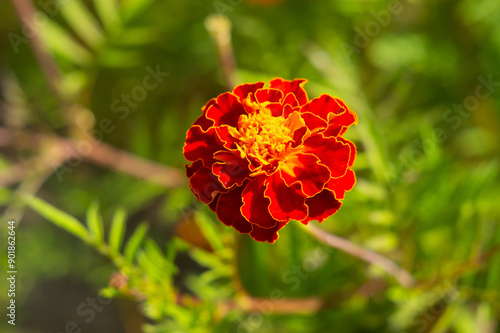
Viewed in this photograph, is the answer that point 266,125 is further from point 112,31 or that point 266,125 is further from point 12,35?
point 12,35

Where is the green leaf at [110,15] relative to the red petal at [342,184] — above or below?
above

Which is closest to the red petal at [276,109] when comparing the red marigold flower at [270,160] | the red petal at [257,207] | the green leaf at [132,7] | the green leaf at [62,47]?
the red marigold flower at [270,160]

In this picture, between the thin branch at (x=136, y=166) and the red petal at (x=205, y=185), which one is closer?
the red petal at (x=205, y=185)

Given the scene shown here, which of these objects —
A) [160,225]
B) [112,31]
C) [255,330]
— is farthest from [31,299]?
[112,31]

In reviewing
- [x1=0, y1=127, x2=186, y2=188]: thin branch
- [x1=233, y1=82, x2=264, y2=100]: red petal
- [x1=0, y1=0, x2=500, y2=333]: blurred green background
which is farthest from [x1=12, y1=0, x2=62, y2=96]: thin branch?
[x1=233, y1=82, x2=264, y2=100]: red petal

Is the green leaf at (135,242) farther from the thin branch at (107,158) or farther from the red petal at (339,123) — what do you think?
the thin branch at (107,158)

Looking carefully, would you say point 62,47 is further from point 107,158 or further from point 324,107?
point 324,107

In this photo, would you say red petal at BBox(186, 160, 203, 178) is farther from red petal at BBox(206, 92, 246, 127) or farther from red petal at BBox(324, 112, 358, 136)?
red petal at BBox(324, 112, 358, 136)

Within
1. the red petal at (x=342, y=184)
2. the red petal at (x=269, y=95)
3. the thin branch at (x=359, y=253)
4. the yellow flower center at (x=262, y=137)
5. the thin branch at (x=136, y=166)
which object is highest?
the thin branch at (x=136, y=166)
